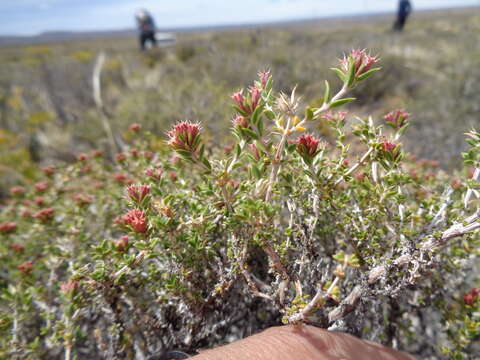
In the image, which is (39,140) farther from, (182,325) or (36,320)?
(182,325)

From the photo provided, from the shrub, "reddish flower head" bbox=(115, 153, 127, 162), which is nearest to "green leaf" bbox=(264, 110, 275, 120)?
the shrub

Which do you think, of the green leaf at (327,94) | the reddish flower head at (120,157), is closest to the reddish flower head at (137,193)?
the green leaf at (327,94)

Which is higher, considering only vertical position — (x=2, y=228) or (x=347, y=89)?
(x=347, y=89)

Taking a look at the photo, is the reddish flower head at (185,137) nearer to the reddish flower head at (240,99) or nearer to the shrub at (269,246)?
the shrub at (269,246)

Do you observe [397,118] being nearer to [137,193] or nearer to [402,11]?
[137,193]

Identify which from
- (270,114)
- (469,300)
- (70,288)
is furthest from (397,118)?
(70,288)

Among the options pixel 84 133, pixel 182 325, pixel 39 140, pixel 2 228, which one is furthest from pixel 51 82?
pixel 182 325

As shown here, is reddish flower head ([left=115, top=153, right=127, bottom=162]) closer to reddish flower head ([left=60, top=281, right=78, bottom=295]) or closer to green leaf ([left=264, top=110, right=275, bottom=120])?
reddish flower head ([left=60, top=281, right=78, bottom=295])
